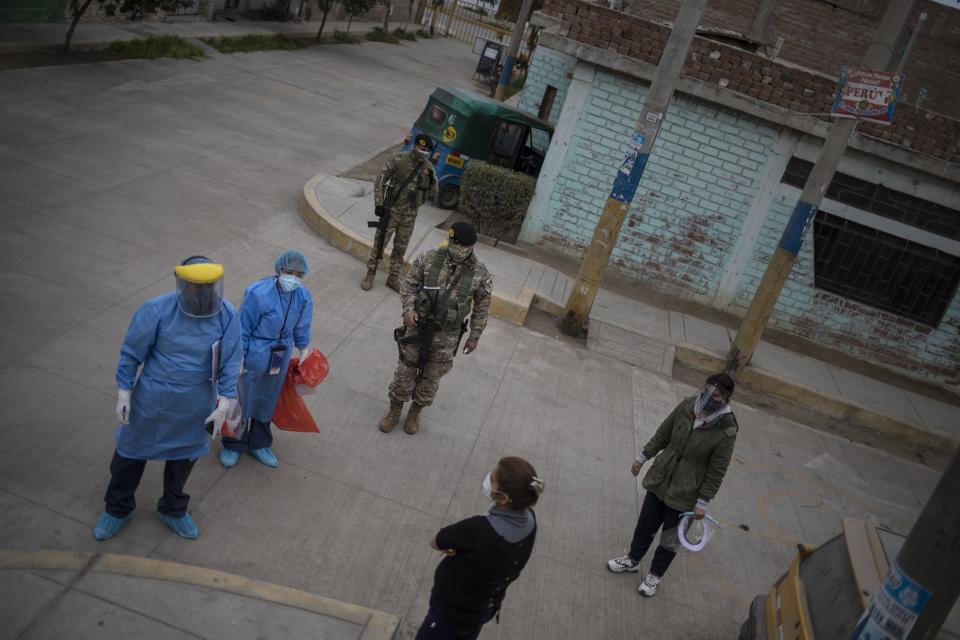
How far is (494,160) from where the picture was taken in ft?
46.3

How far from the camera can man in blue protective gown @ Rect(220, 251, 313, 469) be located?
5516 millimetres

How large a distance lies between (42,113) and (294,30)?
1733cm

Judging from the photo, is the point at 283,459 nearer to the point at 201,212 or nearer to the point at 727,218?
the point at 201,212

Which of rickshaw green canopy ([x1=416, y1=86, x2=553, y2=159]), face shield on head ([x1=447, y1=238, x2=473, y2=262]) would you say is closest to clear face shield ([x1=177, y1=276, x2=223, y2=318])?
face shield on head ([x1=447, y1=238, x2=473, y2=262])

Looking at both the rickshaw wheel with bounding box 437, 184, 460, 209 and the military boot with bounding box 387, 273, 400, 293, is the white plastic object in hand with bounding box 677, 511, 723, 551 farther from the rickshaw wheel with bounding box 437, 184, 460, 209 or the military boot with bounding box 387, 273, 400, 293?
the rickshaw wheel with bounding box 437, 184, 460, 209

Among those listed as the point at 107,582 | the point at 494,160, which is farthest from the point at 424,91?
the point at 107,582

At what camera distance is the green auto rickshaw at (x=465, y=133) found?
43.3ft

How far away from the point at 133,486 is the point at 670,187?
31.5 feet

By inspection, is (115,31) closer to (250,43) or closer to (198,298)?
(250,43)

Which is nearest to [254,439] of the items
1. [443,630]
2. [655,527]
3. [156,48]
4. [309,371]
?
[309,371]

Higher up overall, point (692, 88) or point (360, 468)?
point (692, 88)

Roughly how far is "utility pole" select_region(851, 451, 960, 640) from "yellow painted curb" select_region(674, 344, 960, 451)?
7541mm

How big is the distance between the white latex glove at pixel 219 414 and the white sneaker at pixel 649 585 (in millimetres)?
3154

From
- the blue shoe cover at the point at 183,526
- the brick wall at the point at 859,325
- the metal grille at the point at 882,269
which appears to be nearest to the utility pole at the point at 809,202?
the brick wall at the point at 859,325
